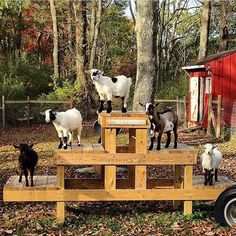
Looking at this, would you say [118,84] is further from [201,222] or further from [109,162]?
[201,222]

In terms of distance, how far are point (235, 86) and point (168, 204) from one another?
479 inches

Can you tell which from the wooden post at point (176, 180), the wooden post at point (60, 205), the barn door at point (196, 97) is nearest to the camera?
the wooden post at point (60, 205)

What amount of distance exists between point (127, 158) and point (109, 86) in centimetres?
131

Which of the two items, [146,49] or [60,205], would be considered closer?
[60,205]

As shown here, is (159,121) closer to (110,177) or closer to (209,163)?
(209,163)

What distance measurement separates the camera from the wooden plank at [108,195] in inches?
291

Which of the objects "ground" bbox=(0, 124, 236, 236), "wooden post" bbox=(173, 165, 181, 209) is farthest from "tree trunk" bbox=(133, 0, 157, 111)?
"ground" bbox=(0, 124, 236, 236)

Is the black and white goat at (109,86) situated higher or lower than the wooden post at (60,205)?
higher

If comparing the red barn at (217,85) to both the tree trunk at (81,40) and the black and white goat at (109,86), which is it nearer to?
the tree trunk at (81,40)

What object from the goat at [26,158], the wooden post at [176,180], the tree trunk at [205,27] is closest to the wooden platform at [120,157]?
the goat at [26,158]

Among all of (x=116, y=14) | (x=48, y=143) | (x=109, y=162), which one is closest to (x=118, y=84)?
(x=109, y=162)

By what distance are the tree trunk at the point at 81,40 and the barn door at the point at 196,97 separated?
685 centimetres

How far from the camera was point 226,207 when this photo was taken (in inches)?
283

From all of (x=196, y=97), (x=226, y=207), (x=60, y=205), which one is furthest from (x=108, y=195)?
(x=196, y=97)
